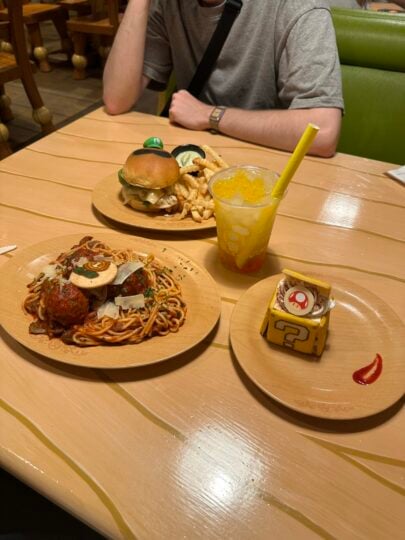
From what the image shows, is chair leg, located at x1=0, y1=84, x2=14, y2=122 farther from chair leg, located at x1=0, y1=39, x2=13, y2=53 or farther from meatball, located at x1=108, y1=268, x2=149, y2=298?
meatball, located at x1=108, y1=268, x2=149, y2=298

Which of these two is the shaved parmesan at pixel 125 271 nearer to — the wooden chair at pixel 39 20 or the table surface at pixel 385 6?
the table surface at pixel 385 6

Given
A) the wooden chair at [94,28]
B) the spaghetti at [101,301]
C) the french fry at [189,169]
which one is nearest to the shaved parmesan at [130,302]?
A: the spaghetti at [101,301]

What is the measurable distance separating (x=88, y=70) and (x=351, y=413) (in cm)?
604

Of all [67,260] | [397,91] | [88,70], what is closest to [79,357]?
[67,260]

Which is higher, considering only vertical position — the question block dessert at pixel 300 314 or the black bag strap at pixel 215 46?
the black bag strap at pixel 215 46

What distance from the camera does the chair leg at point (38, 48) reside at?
5457 millimetres

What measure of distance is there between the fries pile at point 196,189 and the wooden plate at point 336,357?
0.32 m

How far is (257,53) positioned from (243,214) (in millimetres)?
1148

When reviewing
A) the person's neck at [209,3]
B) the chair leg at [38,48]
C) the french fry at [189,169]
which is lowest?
the chair leg at [38,48]

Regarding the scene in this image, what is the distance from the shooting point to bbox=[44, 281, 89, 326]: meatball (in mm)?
823

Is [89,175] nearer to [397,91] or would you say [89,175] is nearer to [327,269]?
[327,269]

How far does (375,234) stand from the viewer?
3.92 feet

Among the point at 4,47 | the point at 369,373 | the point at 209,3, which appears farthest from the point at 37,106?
the point at 369,373

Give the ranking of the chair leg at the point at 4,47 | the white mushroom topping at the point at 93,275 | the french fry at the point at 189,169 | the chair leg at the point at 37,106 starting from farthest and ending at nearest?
the chair leg at the point at 4,47
the chair leg at the point at 37,106
the french fry at the point at 189,169
the white mushroom topping at the point at 93,275
